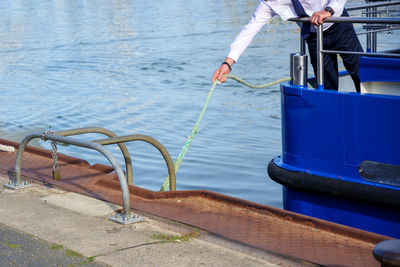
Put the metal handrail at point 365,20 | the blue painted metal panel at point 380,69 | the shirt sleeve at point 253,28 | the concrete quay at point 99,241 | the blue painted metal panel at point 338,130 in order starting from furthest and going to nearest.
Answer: the shirt sleeve at point 253,28
the blue painted metal panel at point 380,69
the blue painted metal panel at point 338,130
the metal handrail at point 365,20
the concrete quay at point 99,241

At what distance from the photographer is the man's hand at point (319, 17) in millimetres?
4375

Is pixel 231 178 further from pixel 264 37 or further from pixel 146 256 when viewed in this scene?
pixel 264 37

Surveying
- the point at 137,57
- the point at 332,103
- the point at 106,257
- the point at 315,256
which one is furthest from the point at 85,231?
the point at 137,57

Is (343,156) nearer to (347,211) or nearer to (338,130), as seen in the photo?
(338,130)

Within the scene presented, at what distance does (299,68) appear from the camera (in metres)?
4.82

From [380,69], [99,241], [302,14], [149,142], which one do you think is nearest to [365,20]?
[380,69]

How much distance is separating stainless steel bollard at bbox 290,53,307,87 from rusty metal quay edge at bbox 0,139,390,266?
1.14m

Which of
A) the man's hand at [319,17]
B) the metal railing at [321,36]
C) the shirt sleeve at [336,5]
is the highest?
the shirt sleeve at [336,5]

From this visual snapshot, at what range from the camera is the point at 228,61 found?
15.7 ft

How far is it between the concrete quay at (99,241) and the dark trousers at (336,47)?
189cm

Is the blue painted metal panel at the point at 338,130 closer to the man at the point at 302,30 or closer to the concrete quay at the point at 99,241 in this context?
the man at the point at 302,30

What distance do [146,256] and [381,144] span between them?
1.92 metres

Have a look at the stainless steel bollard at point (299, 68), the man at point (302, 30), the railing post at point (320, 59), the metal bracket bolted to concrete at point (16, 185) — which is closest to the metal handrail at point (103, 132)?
the metal bracket bolted to concrete at point (16, 185)

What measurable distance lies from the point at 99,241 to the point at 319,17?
2160 millimetres
